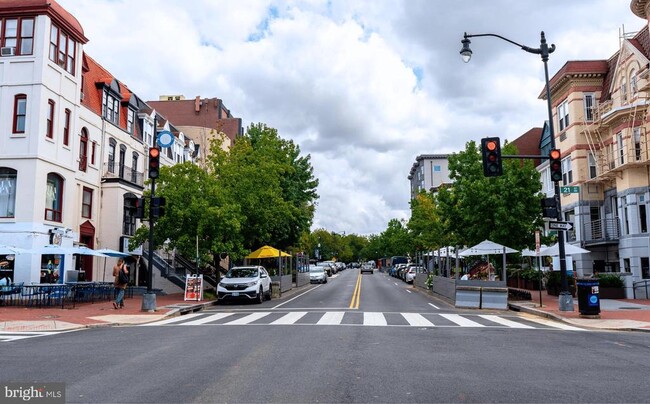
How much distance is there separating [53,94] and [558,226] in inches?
908

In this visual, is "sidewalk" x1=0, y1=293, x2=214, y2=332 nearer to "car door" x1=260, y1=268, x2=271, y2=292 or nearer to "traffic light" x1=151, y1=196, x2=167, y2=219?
"car door" x1=260, y1=268, x2=271, y2=292

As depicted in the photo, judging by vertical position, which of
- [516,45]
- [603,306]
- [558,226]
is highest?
[516,45]

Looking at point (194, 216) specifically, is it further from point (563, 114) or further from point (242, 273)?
point (563, 114)

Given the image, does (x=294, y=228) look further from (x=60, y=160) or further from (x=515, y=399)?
(x=515, y=399)

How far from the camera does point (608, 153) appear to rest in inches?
1251

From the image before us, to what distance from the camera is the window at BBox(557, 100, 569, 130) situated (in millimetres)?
35312

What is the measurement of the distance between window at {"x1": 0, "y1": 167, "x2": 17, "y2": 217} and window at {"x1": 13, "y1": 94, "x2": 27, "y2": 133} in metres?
1.98

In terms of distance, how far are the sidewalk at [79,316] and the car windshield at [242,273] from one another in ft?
8.79

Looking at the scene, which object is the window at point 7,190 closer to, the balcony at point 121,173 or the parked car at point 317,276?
the balcony at point 121,173

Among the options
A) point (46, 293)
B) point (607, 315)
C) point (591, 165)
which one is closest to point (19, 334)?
point (46, 293)

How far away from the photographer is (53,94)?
86.5 ft

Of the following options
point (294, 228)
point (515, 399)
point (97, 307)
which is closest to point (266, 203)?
point (294, 228)

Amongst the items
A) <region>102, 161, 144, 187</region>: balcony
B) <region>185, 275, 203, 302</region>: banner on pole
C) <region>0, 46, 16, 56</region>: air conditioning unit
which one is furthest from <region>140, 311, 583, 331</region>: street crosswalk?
<region>102, 161, 144, 187</region>: balcony

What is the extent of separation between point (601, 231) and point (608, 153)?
4609mm
